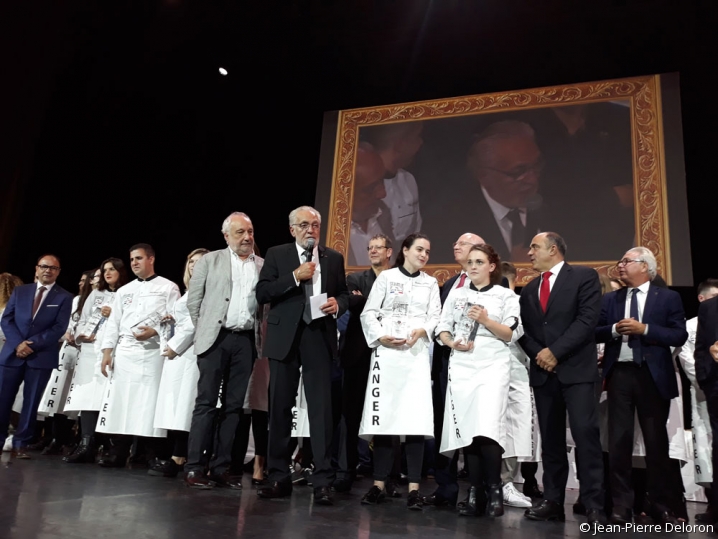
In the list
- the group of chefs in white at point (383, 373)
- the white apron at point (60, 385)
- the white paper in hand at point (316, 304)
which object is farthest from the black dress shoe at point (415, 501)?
the white apron at point (60, 385)

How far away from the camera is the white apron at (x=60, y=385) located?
522 cm

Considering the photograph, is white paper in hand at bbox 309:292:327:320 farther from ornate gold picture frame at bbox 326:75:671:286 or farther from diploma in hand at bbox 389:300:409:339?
ornate gold picture frame at bbox 326:75:671:286

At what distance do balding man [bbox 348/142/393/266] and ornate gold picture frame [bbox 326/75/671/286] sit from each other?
87 mm

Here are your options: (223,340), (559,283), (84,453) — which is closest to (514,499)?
(559,283)

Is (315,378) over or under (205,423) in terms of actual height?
over

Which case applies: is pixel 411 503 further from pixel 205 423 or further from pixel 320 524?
pixel 205 423

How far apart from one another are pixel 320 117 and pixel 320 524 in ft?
23.9

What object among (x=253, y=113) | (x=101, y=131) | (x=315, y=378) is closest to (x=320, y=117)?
(x=253, y=113)

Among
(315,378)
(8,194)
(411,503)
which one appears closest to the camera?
(411,503)

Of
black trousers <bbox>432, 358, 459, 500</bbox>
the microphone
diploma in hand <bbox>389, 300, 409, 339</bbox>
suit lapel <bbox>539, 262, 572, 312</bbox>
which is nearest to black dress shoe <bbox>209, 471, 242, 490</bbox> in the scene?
black trousers <bbox>432, 358, 459, 500</bbox>

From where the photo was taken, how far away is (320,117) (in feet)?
29.9

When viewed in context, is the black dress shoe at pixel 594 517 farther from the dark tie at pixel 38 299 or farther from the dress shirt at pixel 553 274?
the dark tie at pixel 38 299

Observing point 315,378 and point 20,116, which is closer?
point 315,378

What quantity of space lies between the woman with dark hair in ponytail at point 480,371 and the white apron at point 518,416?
0.57m
